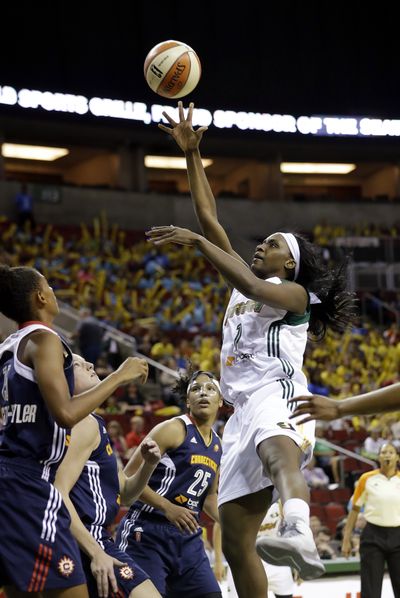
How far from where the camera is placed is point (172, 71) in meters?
6.40

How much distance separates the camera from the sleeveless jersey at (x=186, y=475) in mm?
6328

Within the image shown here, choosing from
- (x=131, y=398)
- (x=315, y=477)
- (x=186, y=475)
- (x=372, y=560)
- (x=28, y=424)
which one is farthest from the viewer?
(x=131, y=398)

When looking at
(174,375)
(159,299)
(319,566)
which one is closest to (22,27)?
(159,299)

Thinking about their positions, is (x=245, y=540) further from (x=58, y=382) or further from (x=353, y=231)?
(x=353, y=231)

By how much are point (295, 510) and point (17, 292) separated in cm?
155

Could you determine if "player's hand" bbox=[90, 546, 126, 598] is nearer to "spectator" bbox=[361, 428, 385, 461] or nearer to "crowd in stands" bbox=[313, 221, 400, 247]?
"spectator" bbox=[361, 428, 385, 461]

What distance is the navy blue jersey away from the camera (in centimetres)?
475

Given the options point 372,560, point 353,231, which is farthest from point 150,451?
point 353,231

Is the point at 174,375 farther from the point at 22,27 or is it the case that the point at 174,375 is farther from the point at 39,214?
the point at 22,27

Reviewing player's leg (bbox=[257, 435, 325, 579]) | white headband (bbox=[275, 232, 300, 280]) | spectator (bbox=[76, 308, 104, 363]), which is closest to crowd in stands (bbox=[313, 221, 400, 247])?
spectator (bbox=[76, 308, 104, 363])

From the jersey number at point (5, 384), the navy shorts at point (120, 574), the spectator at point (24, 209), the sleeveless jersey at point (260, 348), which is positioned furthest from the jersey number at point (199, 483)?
the spectator at point (24, 209)

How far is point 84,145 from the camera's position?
28.5m

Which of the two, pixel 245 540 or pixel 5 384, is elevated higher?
pixel 5 384

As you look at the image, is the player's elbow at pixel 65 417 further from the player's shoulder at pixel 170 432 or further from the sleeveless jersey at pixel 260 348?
the player's shoulder at pixel 170 432
